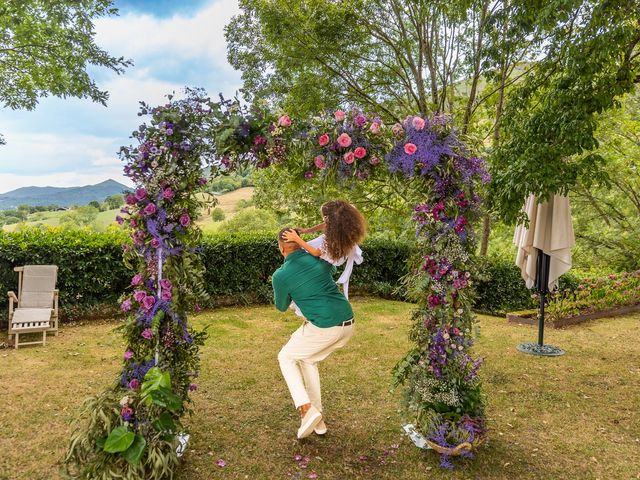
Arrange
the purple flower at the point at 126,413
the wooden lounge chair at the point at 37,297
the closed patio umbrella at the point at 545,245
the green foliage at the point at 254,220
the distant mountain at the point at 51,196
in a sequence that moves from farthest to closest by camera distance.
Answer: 1. the green foliage at the point at 254,220
2. the distant mountain at the point at 51,196
3. the wooden lounge chair at the point at 37,297
4. the closed patio umbrella at the point at 545,245
5. the purple flower at the point at 126,413

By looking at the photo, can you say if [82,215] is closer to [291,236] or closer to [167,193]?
[167,193]

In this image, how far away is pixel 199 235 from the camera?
142 inches

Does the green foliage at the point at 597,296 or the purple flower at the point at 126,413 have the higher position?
the green foliage at the point at 597,296

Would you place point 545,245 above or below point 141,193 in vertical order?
below

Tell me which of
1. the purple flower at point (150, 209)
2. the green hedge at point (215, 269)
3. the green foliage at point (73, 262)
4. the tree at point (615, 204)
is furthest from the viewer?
the tree at point (615, 204)

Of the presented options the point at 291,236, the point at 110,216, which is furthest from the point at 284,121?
the point at 110,216

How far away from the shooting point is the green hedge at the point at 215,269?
23.8 feet

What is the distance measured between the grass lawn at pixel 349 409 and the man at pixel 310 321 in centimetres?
48

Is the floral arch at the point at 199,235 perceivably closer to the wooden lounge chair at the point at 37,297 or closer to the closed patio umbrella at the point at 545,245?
the closed patio umbrella at the point at 545,245

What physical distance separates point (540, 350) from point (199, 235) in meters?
5.26

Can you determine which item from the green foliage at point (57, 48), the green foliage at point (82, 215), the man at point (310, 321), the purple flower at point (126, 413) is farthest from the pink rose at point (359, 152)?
the green foliage at point (57, 48)

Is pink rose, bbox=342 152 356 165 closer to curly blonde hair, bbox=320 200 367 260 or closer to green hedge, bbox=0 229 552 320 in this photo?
curly blonde hair, bbox=320 200 367 260

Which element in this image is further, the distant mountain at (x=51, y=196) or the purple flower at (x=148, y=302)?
the distant mountain at (x=51, y=196)

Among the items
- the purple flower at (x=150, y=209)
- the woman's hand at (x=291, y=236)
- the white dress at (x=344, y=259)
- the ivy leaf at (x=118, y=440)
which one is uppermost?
the purple flower at (x=150, y=209)
